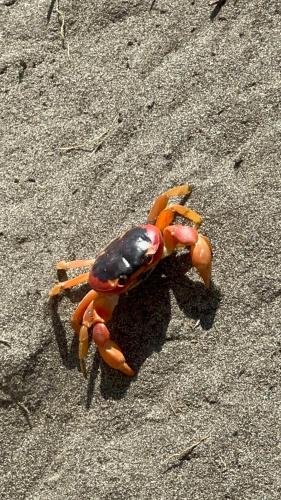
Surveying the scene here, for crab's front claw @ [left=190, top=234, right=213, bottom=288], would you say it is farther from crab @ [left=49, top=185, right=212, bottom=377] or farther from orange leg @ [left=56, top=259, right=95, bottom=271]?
orange leg @ [left=56, top=259, right=95, bottom=271]

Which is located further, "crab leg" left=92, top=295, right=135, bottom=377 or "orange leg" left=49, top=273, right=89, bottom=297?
"orange leg" left=49, top=273, right=89, bottom=297

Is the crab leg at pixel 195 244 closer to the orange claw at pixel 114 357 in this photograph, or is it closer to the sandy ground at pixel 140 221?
the sandy ground at pixel 140 221

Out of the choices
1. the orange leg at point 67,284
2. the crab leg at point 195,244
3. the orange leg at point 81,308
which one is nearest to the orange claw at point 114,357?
the orange leg at point 81,308

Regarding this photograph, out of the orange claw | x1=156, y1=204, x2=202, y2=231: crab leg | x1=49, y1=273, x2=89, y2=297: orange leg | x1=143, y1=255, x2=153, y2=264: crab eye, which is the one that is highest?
x1=156, y1=204, x2=202, y2=231: crab leg

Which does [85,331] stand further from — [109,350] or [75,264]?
[75,264]

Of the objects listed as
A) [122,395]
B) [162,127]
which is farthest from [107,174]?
[122,395]

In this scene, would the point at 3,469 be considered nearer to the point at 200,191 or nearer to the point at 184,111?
A: the point at 200,191

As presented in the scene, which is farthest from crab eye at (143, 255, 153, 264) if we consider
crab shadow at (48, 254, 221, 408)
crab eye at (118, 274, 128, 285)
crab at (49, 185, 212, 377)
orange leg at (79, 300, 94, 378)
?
orange leg at (79, 300, 94, 378)
